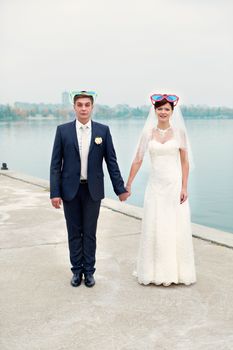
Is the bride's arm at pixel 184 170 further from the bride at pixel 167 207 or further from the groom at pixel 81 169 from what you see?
the groom at pixel 81 169

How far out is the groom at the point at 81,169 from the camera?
4723mm

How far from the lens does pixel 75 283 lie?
4.95 m

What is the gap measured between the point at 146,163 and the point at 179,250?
3.07ft

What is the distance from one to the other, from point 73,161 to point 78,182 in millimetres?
203

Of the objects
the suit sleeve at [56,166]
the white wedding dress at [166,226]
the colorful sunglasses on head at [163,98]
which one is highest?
the colorful sunglasses on head at [163,98]

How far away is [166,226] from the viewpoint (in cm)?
495

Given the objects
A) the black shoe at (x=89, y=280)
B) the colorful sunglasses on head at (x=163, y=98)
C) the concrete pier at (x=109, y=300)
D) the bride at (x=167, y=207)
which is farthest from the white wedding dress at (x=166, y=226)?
the black shoe at (x=89, y=280)

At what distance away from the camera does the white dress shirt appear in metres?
4.76

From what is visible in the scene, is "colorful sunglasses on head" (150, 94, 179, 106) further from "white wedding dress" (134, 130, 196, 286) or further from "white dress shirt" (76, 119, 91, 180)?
"white dress shirt" (76, 119, 91, 180)

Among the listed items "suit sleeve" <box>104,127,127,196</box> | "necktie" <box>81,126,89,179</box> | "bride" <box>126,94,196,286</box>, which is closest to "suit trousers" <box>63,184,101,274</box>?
"necktie" <box>81,126,89,179</box>

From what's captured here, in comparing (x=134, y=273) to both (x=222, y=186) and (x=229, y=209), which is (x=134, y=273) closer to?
(x=229, y=209)

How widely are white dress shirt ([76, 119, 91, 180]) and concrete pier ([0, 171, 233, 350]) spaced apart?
1188 millimetres

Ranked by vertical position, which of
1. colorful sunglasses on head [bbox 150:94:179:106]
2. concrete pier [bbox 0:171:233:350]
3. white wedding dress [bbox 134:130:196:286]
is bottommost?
concrete pier [bbox 0:171:233:350]

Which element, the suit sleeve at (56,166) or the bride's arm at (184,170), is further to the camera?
the bride's arm at (184,170)
